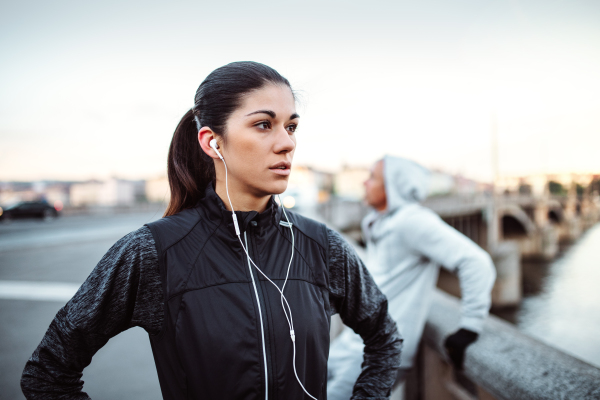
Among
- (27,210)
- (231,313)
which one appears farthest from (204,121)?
(27,210)

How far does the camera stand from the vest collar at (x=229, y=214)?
1306mm

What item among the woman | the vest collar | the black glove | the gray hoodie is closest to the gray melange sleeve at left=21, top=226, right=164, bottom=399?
the woman

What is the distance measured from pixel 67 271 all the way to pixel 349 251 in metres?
6.68

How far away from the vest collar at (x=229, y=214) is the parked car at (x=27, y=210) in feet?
89.9

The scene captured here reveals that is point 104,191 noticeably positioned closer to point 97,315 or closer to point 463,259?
point 463,259

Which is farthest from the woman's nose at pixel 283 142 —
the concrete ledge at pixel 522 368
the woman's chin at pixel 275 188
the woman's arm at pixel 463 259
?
the concrete ledge at pixel 522 368

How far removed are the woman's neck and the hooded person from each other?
3.93 feet

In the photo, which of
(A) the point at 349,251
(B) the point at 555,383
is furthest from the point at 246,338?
(B) the point at 555,383

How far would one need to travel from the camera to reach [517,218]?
39.1 m

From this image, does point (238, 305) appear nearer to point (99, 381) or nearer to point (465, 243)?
point (465, 243)

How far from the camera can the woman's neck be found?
4.48 feet

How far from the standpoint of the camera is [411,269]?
2324 mm

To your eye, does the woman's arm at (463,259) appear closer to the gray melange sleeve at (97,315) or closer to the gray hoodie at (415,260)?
the gray hoodie at (415,260)

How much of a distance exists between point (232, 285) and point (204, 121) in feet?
2.04
